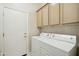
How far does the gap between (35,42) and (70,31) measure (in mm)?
589

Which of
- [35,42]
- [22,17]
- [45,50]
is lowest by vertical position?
[45,50]

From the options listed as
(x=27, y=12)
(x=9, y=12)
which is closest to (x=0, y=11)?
(x=9, y=12)

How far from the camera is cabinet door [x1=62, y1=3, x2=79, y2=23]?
4.87 feet

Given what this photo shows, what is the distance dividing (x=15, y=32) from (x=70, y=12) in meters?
0.90

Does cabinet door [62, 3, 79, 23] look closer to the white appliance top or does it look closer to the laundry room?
the laundry room

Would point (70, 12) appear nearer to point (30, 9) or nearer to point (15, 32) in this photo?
point (30, 9)

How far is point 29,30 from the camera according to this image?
68.3 inches

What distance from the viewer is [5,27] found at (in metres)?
1.66

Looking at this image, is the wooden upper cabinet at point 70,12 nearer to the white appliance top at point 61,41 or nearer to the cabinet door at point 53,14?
the cabinet door at point 53,14

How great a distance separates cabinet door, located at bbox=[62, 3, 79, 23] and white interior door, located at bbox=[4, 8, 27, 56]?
0.62 meters

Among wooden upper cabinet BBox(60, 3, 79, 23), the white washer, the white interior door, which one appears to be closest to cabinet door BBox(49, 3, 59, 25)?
wooden upper cabinet BBox(60, 3, 79, 23)

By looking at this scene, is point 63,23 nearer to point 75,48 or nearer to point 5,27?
point 75,48

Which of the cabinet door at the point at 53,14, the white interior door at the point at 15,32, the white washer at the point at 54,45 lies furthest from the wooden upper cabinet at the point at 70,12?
the white interior door at the point at 15,32

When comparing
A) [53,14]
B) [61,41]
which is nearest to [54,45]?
[61,41]
